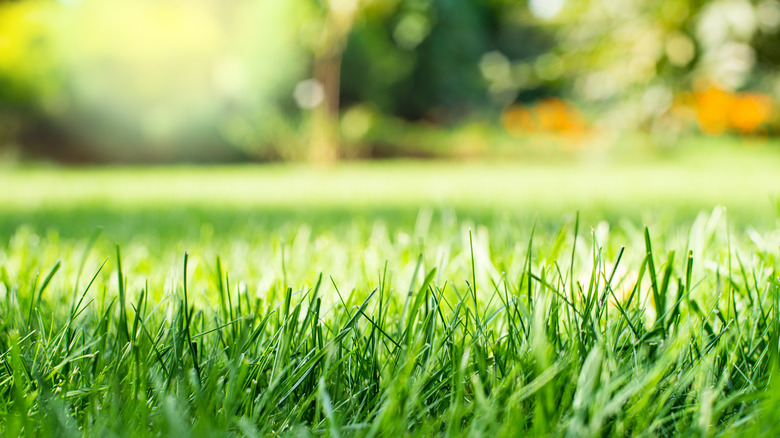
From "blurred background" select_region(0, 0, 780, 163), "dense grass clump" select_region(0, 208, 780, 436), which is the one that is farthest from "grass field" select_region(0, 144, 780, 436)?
"blurred background" select_region(0, 0, 780, 163)

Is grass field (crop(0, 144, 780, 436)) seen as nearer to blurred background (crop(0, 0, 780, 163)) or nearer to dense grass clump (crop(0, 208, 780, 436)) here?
dense grass clump (crop(0, 208, 780, 436))

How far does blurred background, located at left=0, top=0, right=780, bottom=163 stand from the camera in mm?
7863

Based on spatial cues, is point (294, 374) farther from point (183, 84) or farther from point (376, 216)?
point (183, 84)

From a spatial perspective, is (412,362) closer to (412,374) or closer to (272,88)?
(412,374)

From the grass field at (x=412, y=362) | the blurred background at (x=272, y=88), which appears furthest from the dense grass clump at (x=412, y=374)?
the blurred background at (x=272, y=88)

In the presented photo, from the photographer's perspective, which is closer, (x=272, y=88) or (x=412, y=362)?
(x=412, y=362)

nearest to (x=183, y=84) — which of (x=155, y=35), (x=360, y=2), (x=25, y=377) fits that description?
(x=155, y=35)

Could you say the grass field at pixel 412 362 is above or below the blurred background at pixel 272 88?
below

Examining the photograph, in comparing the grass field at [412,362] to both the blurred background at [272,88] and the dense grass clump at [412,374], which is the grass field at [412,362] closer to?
the dense grass clump at [412,374]

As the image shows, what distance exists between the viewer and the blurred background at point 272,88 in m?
7.86

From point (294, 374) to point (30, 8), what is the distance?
12.0 meters

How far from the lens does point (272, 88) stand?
10.7 m

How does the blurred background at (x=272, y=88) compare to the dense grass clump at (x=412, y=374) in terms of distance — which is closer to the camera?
the dense grass clump at (x=412, y=374)

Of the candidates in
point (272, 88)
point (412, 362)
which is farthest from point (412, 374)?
point (272, 88)
